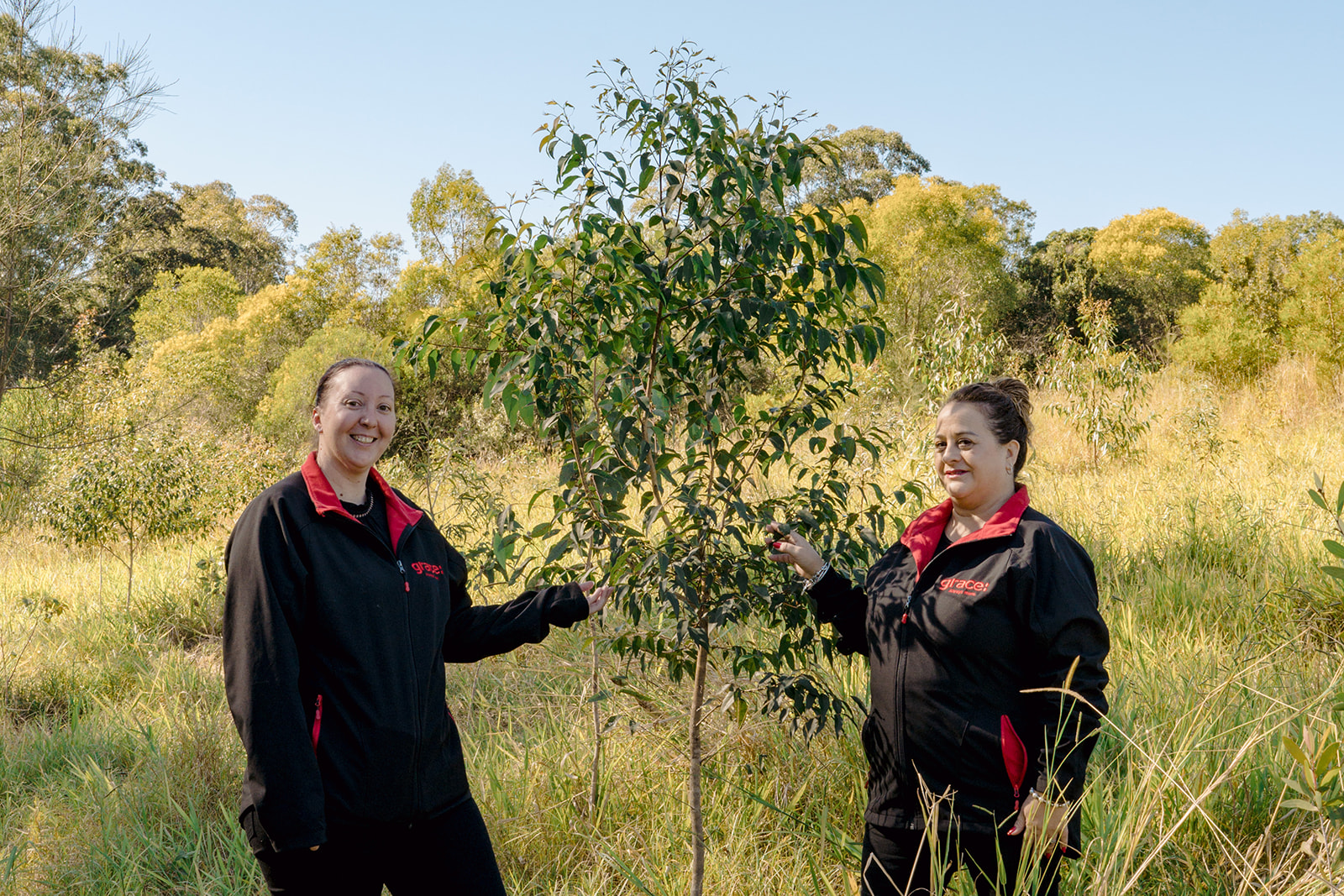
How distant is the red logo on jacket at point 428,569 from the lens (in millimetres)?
2232

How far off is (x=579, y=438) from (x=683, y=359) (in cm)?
50

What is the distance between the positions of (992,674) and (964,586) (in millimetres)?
212

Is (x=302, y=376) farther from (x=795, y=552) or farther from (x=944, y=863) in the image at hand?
(x=944, y=863)

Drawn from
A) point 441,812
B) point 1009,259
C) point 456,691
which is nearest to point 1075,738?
point 441,812

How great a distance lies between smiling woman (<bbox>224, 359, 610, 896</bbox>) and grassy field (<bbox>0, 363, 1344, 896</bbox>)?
797 millimetres

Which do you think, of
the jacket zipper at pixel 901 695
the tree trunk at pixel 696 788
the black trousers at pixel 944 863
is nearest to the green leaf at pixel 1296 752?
the black trousers at pixel 944 863

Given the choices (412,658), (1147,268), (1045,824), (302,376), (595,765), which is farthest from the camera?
(1147,268)

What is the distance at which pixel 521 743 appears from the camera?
4.01 metres

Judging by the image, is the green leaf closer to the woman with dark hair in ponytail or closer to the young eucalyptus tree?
the woman with dark hair in ponytail

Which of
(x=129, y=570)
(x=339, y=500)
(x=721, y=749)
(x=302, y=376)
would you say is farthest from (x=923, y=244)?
(x=339, y=500)

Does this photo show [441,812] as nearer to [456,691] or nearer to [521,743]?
[521,743]

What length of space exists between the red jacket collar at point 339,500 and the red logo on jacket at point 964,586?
4.50 ft

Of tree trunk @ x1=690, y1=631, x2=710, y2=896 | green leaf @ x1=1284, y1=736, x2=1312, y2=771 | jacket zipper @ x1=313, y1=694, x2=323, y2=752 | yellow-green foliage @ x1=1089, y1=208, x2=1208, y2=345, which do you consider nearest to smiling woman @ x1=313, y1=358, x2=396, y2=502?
jacket zipper @ x1=313, y1=694, x2=323, y2=752

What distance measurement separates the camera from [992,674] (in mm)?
2025
